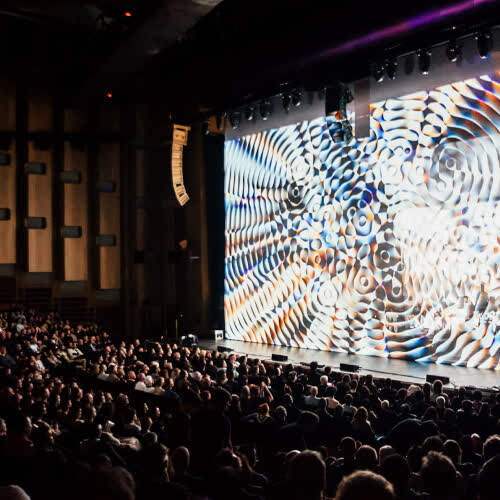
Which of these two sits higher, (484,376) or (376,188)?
(376,188)

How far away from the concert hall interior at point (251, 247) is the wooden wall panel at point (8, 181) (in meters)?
0.06

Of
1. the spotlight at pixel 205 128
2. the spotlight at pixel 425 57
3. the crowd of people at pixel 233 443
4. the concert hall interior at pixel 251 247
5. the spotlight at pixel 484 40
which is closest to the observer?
the crowd of people at pixel 233 443

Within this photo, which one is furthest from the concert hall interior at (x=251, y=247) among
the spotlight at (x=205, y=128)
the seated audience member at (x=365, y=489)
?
the spotlight at (x=205, y=128)

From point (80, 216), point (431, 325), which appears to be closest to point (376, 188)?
point (431, 325)

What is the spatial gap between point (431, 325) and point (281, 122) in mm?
7028

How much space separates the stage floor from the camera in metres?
10.5

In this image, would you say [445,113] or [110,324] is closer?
[445,113]

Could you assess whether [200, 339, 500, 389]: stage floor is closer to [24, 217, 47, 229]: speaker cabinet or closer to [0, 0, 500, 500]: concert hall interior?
[0, 0, 500, 500]: concert hall interior

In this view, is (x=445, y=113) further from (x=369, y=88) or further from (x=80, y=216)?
(x=80, y=216)

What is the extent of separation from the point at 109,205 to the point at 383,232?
10.2 m

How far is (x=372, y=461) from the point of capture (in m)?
3.45

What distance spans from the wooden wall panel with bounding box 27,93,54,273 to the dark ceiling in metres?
1.23

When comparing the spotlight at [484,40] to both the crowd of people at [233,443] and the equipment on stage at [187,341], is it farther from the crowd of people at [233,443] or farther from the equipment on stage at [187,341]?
the equipment on stage at [187,341]

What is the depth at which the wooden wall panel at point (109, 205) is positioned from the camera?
64.5 ft
